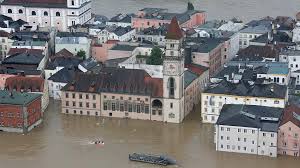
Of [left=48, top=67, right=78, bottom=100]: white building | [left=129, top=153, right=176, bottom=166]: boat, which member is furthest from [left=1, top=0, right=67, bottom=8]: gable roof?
[left=129, top=153, right=176, bottom=166]: boat

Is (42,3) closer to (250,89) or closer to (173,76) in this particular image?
(173,76)

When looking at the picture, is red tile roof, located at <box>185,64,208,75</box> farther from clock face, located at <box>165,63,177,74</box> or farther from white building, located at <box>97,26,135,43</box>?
white building, located at <box>97,26,135,43</box>

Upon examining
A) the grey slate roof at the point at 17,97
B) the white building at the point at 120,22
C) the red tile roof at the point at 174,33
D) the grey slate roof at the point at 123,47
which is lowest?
the grey slate roof at the point at 17,97

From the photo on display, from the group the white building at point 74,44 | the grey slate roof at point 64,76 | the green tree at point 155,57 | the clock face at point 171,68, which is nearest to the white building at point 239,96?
the clock face at point 171,68

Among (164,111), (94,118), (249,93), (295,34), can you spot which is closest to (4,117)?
(94,118)

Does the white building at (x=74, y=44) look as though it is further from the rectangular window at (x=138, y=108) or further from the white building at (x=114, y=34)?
the rectangular window at (x=138, y=108)

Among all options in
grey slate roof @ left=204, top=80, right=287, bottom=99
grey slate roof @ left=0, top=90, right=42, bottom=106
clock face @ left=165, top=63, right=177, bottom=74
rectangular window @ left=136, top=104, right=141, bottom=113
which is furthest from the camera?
rectangular window @ left=136, top=104, right=141, bottom=113

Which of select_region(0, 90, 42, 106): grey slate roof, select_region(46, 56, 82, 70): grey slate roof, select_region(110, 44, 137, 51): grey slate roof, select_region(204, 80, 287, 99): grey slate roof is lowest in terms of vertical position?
select_region(0, 90, 42, 106): grey slate roof

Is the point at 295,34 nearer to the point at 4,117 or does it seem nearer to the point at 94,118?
the point at 94,118
